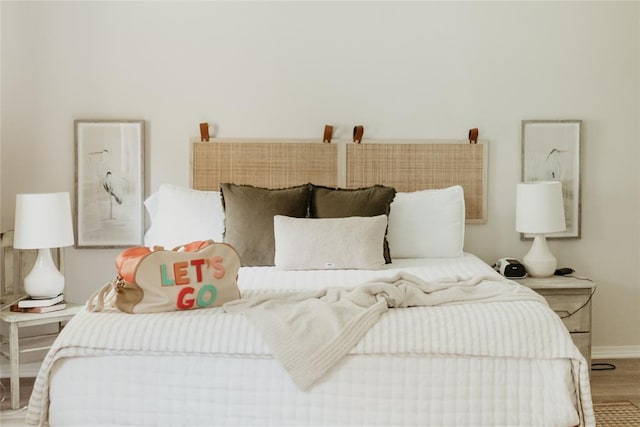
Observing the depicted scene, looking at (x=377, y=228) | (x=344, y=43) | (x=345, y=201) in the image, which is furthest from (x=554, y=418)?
(x=344, y=43)

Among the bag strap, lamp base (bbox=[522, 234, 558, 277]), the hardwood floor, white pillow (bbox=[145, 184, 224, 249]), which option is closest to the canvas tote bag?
the bag strap

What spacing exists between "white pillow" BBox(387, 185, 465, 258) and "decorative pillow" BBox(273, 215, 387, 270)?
1.01 ft

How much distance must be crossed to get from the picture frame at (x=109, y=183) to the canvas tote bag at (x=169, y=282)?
58.9 inches

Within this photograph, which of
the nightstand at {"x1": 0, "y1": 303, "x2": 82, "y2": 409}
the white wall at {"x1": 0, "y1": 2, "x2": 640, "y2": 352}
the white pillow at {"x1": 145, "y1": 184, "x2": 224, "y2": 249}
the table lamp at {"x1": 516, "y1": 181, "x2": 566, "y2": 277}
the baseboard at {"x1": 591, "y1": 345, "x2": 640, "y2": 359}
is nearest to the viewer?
the nightstand at {"x1": 0, "y1": 303, "x2": 82, "y2": 409}

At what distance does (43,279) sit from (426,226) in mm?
1943

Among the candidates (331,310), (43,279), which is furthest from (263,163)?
(331,310)

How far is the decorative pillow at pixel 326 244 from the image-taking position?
343 cm

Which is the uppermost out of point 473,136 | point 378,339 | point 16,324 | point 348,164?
point 473,136

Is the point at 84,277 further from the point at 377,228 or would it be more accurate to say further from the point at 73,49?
the point at 377,228

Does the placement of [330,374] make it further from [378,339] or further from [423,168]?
[423,168]

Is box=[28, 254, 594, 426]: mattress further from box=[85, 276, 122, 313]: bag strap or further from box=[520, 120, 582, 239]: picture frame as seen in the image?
box=[520, 120, 582, 239]: picture frame

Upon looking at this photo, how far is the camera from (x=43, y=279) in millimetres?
3498

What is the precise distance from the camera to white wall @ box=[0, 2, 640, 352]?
13.4 ft

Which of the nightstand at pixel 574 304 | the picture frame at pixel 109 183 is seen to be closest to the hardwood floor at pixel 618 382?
the nightstand at pixel 574 304
